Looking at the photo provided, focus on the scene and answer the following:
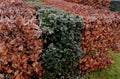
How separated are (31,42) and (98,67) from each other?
306cm

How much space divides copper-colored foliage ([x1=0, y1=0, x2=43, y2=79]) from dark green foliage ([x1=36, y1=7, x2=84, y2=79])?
0.28 meters

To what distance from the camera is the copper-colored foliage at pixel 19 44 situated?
506 cm

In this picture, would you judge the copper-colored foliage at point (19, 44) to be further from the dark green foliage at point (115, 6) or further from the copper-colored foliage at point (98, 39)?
the dark green foliage at point (115, 6)

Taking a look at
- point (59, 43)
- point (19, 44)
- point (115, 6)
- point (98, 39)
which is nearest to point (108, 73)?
point (98, 39)

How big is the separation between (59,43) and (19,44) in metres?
1.27

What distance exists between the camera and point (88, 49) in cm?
728

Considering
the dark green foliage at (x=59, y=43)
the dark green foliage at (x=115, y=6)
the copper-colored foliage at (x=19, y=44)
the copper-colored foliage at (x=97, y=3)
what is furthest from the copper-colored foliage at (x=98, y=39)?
the dark green foliage at (x=115, y=6)

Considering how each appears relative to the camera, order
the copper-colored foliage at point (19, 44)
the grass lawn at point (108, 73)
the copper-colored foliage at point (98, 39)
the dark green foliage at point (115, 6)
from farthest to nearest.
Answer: the dark green foliage at point (115, 6)
the grass lawn at point (108, 73)
the copper-colored foliage at point (98, 39)
the copper-colored foliage at point (19, 44)

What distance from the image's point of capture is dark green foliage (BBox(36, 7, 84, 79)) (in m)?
6.03

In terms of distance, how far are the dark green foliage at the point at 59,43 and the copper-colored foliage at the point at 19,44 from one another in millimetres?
276

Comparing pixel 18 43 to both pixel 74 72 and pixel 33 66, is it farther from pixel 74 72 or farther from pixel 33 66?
pixel 74 72

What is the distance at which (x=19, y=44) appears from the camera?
17.3ft

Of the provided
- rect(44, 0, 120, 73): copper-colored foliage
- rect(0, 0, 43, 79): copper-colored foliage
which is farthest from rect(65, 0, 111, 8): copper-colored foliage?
rect(0, 0, 43, 79): copper-colored foliage

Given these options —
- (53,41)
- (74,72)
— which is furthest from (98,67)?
(53,41)
